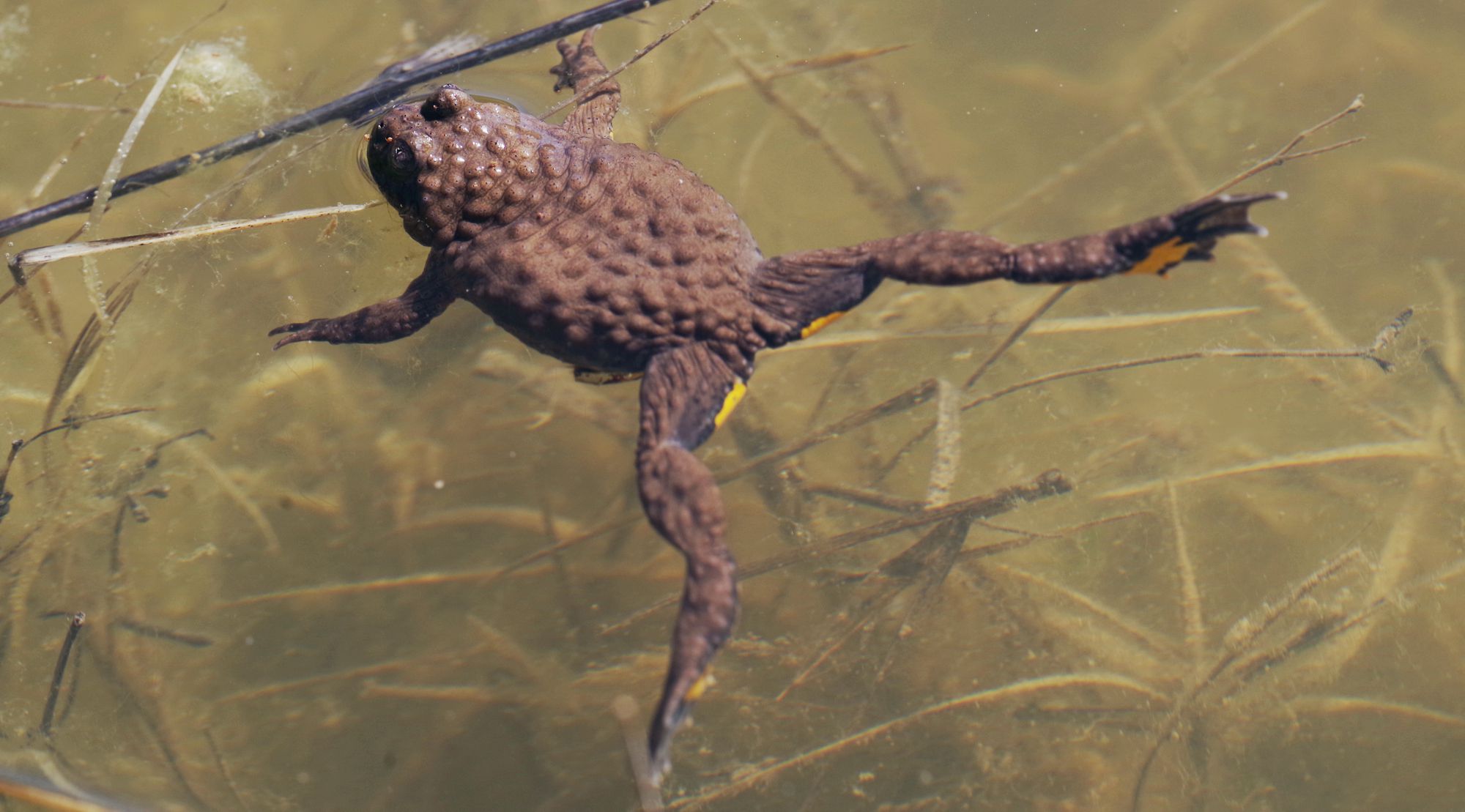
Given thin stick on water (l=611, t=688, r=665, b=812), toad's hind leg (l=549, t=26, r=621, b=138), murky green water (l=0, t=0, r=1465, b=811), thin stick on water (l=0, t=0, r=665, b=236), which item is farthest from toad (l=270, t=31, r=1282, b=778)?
thin stick on water (l=611, t=688, r=665, b=812)

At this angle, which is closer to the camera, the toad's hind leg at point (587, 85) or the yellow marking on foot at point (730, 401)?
the yellow marking on foot at point (730, 401)

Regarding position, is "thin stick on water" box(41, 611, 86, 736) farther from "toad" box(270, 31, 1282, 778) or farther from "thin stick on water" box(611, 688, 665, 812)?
"thin stick on water" box(611, 688, 665, 812)

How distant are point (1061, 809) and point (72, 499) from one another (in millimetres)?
5164

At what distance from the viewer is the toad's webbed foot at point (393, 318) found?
13.2 ft

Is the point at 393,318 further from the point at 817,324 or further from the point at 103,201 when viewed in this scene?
the point at 817,324

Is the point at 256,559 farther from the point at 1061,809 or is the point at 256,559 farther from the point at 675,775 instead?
the point at 1061,809

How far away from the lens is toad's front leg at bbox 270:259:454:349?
4.01 metres

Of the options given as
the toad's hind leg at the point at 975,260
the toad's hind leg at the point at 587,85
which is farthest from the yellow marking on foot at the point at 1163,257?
the toad's hind leg at the point at 587,85

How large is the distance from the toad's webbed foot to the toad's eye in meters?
0.50

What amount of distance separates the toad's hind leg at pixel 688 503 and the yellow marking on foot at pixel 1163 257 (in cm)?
161

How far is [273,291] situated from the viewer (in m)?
4.78

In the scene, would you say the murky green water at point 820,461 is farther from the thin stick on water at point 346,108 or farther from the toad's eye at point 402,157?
the toad's eye at point 402,157

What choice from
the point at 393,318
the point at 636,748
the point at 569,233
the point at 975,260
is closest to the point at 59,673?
the point at 393,318

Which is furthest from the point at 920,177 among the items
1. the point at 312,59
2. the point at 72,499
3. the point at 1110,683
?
the point at 72,499
